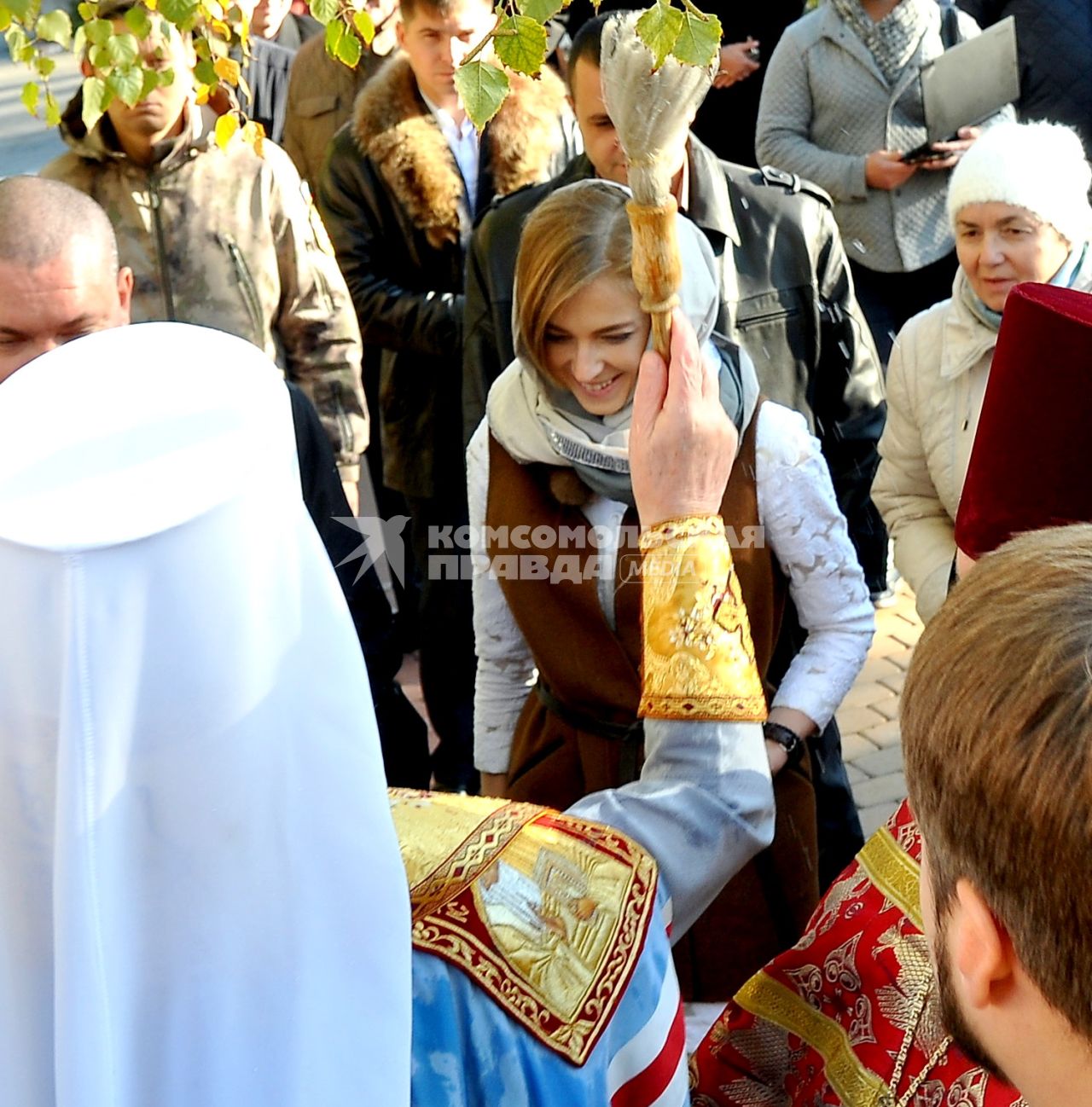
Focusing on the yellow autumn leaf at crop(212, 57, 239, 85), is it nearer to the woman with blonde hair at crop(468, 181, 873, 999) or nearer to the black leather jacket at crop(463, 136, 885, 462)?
the woman with blonde hair at crop(468, 181, 873, 999)

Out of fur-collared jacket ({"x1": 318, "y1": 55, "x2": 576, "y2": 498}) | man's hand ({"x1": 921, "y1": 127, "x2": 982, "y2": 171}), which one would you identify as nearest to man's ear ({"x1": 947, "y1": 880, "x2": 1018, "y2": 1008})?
fur-collared jacket ({"x1": 318, "y1": 55, "x2": 576, "y2": 498})

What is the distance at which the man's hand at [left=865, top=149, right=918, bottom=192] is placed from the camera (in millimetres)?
4449

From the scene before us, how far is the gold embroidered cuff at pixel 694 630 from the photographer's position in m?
1.59

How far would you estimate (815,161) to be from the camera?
15.1 ft

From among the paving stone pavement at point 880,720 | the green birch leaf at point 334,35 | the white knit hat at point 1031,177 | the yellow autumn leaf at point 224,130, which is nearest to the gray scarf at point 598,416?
the yellow autumn leaf at point 224,130

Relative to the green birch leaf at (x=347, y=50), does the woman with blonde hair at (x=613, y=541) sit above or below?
below

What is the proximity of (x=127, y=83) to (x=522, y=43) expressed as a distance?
874 mm

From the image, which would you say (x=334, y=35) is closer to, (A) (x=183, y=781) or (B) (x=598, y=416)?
(B) (x=598, y=416)

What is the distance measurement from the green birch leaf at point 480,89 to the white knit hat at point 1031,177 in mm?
1830

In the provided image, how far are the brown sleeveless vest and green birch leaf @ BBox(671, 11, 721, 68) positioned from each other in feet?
3.13

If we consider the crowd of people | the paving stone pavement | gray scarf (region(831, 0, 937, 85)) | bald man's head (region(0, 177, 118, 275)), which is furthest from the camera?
gray scarf (region(831, 0, 937, 85))

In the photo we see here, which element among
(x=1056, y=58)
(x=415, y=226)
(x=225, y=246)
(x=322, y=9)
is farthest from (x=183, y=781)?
(x=1056, y=58)

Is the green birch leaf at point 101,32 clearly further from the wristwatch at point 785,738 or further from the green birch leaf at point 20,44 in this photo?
the wristwatch at point 785,738

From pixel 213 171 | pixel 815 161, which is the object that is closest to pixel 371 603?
pixel 213 171
